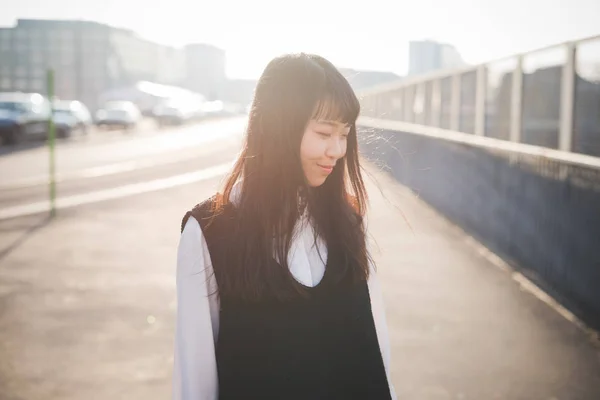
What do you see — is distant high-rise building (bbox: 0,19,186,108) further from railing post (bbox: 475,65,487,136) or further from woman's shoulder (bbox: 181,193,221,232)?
woman's shoulder (bbox: 181,193,221,232)

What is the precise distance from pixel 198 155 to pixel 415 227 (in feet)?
54.8

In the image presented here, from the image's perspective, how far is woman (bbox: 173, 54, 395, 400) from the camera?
6.70 ft

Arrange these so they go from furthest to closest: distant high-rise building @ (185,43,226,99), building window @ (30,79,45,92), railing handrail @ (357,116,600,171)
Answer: distant high-rise building @ (185,43,226,99) → building window @ (30,79,45,92) → railing handrail @ (357,116,600,171)

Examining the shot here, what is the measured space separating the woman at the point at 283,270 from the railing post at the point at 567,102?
539cm

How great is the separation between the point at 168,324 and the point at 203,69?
17230 cm

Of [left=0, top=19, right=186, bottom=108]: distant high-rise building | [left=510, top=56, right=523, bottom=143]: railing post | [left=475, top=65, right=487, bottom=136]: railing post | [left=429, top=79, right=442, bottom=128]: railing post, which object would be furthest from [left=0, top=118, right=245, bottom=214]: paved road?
[left=0, top=19, right=186, bottom=108]: distant high-rise building

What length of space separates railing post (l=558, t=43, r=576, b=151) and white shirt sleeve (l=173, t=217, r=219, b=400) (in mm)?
5748

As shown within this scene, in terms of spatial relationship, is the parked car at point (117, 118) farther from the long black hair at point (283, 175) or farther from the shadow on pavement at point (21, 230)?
the long black hair at point (283, 175)

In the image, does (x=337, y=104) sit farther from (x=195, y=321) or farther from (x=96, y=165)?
(x=96, y=165)

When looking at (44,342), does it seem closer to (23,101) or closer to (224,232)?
(224,232)

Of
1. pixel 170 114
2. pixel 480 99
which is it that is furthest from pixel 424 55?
pixel 480 99

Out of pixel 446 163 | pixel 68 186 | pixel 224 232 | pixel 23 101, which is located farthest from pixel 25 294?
pixel 23 101

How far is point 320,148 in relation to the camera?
2.18 meters

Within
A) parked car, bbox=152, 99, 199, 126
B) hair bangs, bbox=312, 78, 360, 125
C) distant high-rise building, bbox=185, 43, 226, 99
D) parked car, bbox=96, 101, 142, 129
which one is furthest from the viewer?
distant high-rise building, bbox=185, 43, 226, 99
